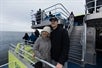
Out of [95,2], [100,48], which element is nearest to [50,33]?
[95,2]

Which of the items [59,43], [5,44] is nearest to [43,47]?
[59,43]

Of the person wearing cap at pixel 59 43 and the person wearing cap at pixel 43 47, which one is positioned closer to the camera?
the person wearing cap at pixel 59 43

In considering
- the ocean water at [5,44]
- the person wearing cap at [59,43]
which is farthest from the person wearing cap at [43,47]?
the ocean water at [5,44]

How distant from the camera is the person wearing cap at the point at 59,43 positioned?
4.22 meters

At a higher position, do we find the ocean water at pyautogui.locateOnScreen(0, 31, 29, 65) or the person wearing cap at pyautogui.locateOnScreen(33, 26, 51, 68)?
the person wearing cap at pyautogui.locateOnScreen(33, 26, 51, 68)

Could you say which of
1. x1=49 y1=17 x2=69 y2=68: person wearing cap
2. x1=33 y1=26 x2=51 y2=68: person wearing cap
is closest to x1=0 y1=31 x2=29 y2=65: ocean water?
x1=33 y1=26 x2=51 y2=68: person wearing cap

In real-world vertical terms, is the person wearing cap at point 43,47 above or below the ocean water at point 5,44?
above

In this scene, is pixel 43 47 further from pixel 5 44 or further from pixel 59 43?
pixel 5 44

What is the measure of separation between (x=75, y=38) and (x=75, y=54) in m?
1.04

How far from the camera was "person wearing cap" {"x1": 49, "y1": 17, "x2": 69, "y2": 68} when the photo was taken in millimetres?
4223

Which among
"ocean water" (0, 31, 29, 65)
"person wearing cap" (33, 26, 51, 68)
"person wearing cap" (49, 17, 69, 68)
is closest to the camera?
"person wearing cap" (49, 17, 69, 68)

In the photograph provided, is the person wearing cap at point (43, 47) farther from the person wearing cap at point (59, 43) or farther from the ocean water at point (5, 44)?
the ocean water at point (5, 44)

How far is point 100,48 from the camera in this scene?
578 inches

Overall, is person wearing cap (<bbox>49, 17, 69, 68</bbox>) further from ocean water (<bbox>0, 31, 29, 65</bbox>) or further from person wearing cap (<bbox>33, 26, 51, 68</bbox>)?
ocean water (<bbox>0, 31, 29, 65</bbox>)
